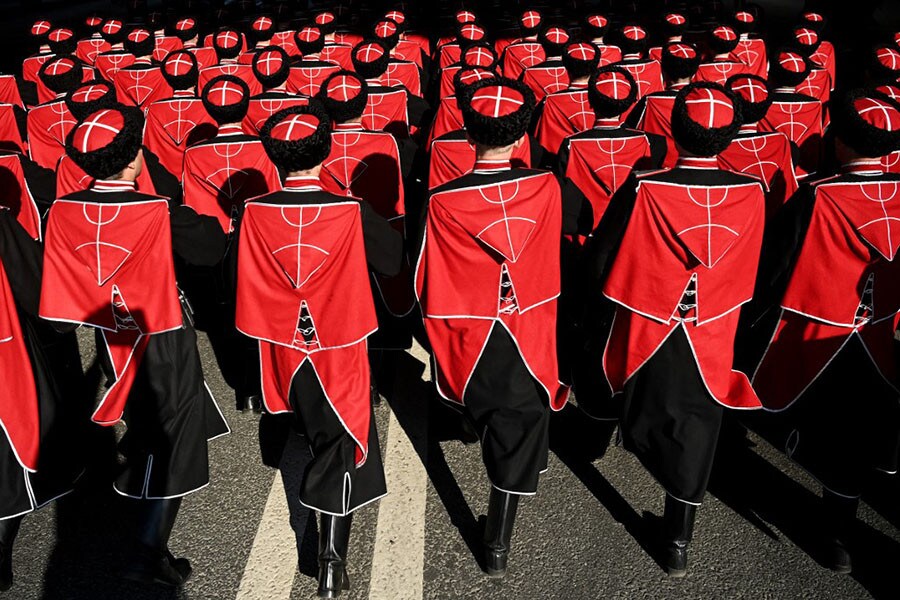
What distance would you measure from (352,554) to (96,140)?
6.76 ft

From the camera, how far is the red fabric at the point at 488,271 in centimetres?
289

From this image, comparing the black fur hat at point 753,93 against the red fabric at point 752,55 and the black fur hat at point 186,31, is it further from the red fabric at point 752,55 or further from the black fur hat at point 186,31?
the black fur hat at point 186,31

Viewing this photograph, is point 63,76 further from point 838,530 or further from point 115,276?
point 838,530

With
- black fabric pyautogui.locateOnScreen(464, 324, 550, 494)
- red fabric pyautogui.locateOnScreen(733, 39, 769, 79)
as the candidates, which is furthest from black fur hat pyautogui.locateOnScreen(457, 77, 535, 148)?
red fabric pyautogui.locateOnScreen(733, 39, 769, 79)

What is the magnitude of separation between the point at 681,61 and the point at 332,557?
4.92m

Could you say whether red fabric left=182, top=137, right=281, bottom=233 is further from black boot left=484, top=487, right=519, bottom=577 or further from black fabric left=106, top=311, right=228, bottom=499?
black boot left=484, top=487, right=519, bottom=577

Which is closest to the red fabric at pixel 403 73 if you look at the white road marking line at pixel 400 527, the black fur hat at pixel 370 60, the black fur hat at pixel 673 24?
the black fur hat at pixel 370 60

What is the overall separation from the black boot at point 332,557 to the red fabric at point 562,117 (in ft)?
11.3

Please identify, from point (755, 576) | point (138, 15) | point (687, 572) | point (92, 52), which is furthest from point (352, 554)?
point (138, 15)

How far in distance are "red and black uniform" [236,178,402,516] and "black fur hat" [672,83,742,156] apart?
1272 mm

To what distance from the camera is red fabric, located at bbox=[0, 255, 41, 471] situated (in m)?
2.97

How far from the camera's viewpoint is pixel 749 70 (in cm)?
779

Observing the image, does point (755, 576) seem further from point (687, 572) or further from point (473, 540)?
point (473, 540)

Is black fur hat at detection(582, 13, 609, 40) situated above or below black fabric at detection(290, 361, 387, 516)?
above
